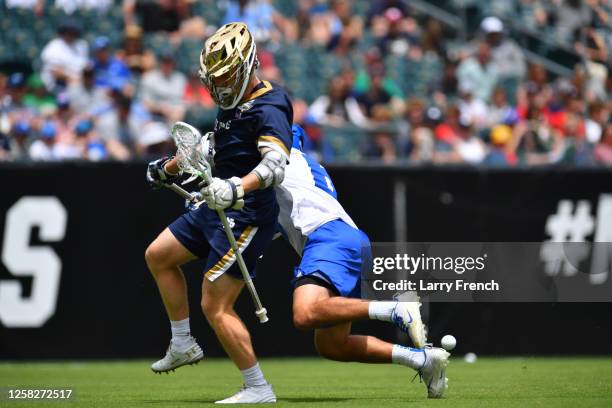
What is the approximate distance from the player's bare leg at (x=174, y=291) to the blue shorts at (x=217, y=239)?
8 cm

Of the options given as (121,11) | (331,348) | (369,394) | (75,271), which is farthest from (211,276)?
(121,11)

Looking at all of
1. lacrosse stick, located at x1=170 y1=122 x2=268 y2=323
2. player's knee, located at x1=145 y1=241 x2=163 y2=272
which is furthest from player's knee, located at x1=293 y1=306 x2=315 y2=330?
player's knee, located at x1=145 y1=241 x2=163 y2=272

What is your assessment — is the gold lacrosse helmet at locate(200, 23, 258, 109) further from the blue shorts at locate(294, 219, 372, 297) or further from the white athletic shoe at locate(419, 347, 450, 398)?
the white athletic shoe at locate(419, 347, 450, 398)

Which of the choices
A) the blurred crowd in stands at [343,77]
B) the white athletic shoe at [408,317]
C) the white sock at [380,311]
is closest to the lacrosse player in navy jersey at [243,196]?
the white sock at [380,311]

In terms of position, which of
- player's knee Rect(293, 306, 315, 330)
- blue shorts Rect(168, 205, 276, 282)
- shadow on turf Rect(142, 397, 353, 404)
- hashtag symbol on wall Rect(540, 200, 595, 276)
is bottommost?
hashtag symbol on wall Rect(540, 200, 595, 276)

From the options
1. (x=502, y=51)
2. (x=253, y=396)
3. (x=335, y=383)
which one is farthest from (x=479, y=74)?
(x=253, y=396)

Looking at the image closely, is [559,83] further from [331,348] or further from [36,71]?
[331,348]

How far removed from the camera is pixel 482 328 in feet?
41.9

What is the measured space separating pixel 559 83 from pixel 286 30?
4.28m

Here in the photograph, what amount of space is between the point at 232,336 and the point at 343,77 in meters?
9.30

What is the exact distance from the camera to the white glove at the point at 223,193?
283 inches

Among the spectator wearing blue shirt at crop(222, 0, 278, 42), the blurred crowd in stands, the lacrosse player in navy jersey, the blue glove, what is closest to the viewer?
the lacrosse player in navy jersey

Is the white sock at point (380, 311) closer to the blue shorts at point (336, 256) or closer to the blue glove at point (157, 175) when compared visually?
the blue shorts at point (336, 256)

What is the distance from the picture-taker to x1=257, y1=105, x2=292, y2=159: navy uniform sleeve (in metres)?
7.47
